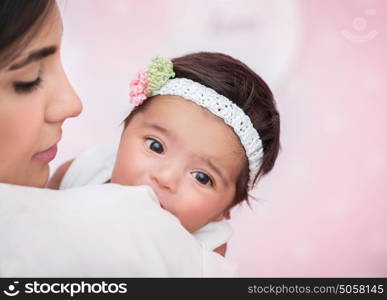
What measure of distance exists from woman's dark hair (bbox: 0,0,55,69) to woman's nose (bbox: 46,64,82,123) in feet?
0.39

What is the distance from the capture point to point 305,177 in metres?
1.63

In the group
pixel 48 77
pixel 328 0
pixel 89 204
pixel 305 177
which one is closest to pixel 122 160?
pixel 48 77

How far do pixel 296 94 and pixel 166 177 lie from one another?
0.57 meters

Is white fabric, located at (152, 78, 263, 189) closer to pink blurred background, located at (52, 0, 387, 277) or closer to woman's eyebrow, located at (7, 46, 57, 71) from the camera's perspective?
pink blurred background, located at (52, 0, 387, 277)

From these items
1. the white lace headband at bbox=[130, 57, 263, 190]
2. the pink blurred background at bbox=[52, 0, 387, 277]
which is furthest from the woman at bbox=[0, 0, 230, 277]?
the pink blurred background at bbox=[52, 0, 387, 277]

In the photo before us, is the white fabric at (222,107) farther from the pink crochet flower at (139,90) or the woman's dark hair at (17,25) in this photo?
the woman's dark hair at (17,25)

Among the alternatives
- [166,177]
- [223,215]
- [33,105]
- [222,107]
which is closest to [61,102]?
[33,105]

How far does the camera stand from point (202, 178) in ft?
4.30

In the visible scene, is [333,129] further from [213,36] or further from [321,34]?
[213,36]

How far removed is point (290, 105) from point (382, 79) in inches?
10.8

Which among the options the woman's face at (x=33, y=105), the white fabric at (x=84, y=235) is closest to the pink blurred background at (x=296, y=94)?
the woman's face at (x=33, y=105)

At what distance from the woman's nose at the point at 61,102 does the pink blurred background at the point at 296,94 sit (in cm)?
57

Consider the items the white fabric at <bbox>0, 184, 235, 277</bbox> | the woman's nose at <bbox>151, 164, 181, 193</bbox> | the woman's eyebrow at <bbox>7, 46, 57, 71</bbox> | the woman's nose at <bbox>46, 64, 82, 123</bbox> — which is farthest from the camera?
the woman's nose at <bbox>151, 164, 181, 193</bbox>

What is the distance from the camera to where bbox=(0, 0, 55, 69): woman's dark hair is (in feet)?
2.86
